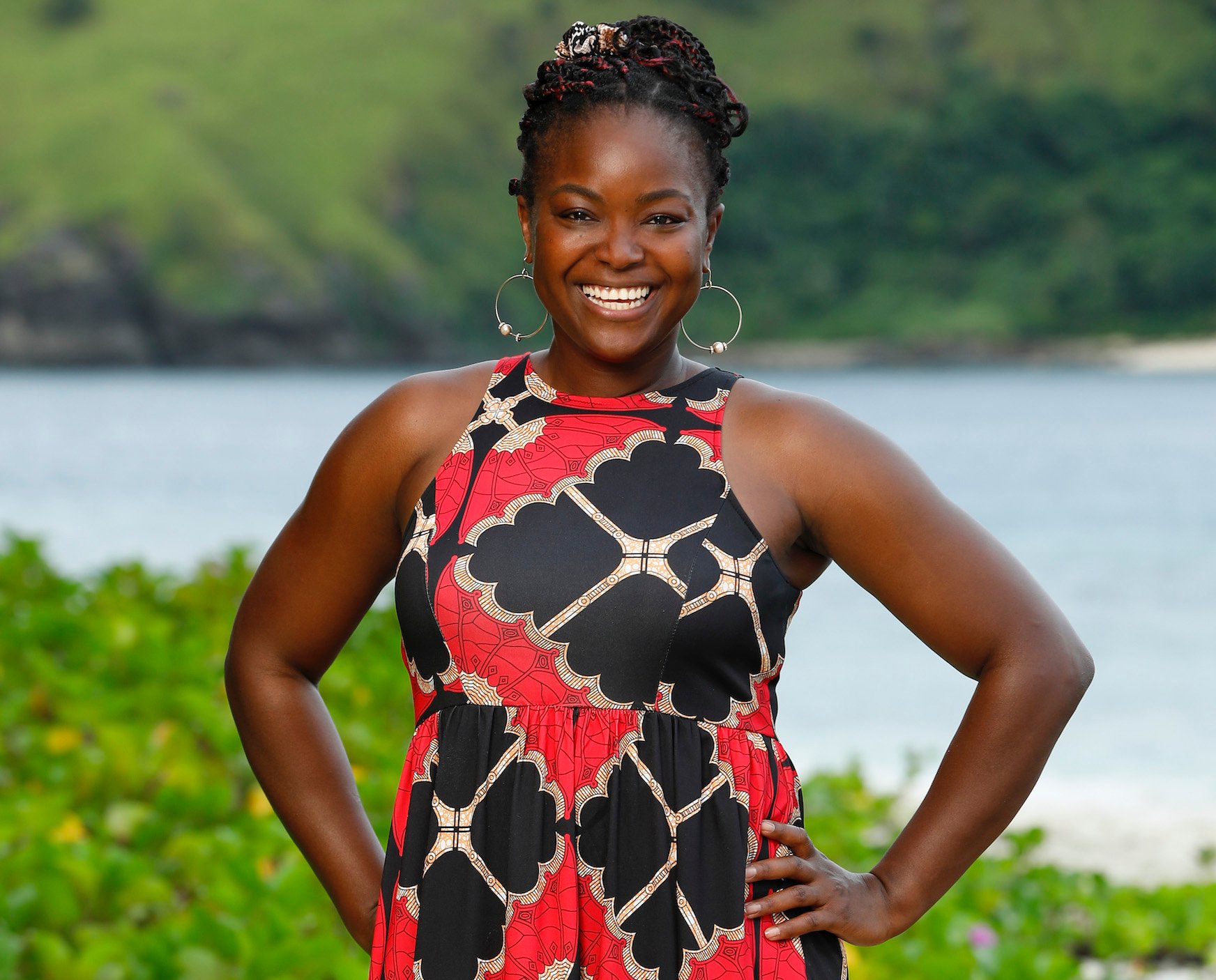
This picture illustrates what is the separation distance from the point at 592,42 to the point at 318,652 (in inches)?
34.5

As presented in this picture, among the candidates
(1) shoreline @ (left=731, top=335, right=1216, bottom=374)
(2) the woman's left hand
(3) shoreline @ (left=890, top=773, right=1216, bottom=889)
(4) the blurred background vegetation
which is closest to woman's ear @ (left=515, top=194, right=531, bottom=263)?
(2) the woman's left hand

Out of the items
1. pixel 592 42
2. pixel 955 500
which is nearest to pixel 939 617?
pixel 592 42

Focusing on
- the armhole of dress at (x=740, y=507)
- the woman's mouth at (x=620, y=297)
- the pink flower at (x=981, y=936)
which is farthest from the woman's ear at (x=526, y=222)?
the pink flower at (x=981, y=936)

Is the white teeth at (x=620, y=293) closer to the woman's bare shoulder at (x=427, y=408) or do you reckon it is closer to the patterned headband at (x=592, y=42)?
the woman's bare shoulder at (x=427, y=408)

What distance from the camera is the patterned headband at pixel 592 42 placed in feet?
6.22

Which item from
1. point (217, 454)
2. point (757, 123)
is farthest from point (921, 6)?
point (217, 454)

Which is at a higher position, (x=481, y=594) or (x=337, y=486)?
(x=337, y=486)

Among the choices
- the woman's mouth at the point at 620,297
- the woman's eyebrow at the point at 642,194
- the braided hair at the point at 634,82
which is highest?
the braided hair at the point at 634,82

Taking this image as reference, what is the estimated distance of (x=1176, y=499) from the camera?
23094 millimetres

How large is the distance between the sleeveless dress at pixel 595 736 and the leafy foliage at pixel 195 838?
123 centimetres

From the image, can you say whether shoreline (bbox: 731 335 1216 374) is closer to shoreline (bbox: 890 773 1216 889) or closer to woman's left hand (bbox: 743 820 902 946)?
shoreline (bbox: 890 773 1216 889)

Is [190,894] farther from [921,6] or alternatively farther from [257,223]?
[921,6]

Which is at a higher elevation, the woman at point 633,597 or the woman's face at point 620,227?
the woman's face at point 620,227

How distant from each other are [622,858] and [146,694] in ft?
11.0
